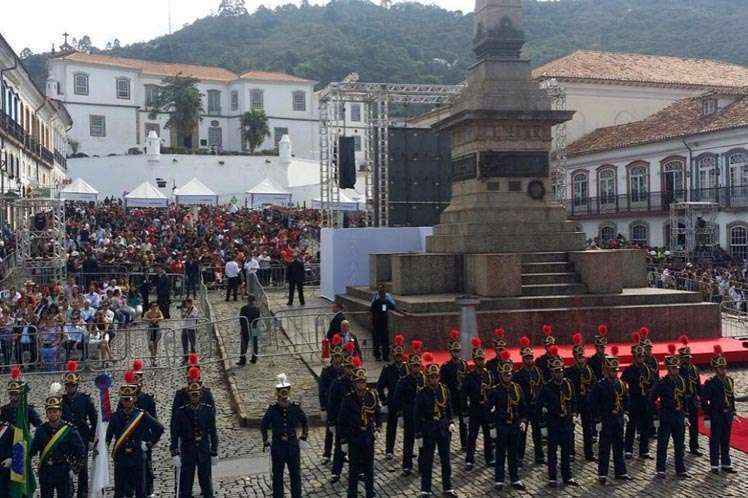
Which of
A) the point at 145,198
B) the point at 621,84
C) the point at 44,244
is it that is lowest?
the point at 44,244

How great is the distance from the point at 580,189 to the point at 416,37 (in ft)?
188

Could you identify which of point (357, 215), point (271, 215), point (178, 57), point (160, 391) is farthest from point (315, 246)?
point (178, 57)

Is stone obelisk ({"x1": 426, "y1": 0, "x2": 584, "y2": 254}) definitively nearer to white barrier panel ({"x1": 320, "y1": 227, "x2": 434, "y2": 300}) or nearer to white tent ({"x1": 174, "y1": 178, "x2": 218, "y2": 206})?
white barrier panel ({"x1": 320, "y1": 227, "x2": 434, "y2": 300})

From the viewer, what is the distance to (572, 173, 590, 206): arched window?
139 feet

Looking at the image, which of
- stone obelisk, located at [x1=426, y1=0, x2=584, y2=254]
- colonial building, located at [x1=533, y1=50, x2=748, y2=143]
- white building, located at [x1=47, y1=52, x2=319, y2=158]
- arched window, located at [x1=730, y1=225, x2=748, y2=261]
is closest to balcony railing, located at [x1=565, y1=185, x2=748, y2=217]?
arched window, located at [x1=730, y1=225, x2=748, y2=261]

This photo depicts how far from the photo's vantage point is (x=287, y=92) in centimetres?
7062

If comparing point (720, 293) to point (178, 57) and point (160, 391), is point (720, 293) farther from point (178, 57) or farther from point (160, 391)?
point (178, 57)

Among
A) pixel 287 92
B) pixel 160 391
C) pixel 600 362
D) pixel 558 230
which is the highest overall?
pixel 287 92

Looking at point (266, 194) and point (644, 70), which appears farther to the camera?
Result: point (644, 70)

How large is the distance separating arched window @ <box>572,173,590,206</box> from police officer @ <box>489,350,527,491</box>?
34.8 metres

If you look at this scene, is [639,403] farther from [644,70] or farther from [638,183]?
[644,70]

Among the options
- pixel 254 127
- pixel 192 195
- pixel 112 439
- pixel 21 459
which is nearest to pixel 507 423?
pixel 112 439

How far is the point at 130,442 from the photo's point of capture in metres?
8.34

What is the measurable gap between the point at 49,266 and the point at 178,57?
272ft
